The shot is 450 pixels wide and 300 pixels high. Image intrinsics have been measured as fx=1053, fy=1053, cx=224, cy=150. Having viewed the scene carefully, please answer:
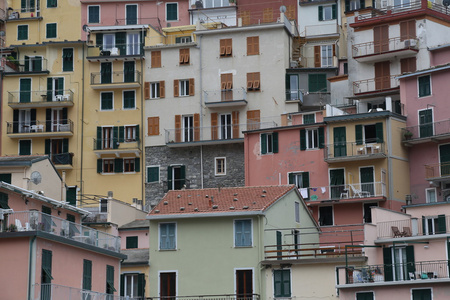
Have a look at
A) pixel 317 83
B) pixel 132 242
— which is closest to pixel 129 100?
pixel 317 83

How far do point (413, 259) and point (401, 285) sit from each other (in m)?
3.06

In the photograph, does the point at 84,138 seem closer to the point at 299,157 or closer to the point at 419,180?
the point at 299,157

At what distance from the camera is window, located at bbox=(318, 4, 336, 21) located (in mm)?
90000

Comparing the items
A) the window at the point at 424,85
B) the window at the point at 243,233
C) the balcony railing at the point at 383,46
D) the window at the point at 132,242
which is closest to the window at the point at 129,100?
the balcony railing at the point at 383,46

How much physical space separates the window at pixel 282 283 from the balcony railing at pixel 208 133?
23.8 metres

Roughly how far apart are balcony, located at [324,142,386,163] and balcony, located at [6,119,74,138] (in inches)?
906

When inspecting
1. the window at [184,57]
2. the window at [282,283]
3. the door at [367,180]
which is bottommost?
the window at [282,283]

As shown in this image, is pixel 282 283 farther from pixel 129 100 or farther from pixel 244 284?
pixel 129 100

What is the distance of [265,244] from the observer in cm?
5912

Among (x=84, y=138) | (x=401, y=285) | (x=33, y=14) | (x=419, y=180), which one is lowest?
(x=401, y=285)

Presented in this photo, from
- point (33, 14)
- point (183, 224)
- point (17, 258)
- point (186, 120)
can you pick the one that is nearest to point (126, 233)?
point (183, 224)

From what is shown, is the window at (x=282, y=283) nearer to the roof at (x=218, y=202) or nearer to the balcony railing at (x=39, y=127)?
the roof at (x=218, y=202)

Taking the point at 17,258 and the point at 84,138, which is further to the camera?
the point at 84,138

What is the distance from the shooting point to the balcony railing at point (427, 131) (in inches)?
2803
